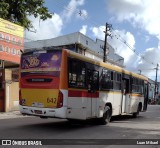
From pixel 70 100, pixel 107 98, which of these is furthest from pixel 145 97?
pixel 70 100

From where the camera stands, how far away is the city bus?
12.8m

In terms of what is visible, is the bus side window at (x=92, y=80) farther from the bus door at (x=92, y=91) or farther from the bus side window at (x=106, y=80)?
the bus side window at (x=106, y=80)

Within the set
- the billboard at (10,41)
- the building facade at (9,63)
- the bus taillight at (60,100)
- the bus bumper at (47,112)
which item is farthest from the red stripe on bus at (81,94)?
the billboard at (10,41)

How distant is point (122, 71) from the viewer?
1864 cm

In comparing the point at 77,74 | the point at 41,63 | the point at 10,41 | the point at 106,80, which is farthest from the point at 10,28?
the point at 77,74

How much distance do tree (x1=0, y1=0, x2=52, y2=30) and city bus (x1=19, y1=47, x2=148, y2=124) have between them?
19.8 meters

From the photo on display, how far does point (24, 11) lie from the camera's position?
3488cm

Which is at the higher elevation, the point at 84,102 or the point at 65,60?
the point at 65,60

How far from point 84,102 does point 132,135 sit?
244 centimetres

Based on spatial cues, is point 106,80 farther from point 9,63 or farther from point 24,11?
point 24,11

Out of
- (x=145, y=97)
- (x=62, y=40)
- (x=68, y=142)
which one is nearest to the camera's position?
(x=68, y=142)

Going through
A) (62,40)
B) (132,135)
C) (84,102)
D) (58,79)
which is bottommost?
(132,135)

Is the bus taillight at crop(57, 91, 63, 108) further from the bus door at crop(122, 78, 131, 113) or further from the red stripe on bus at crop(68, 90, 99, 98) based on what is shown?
the bus door at crop(122, 78, 131, 113)

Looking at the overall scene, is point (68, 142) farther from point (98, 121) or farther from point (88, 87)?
point (98, 121)
